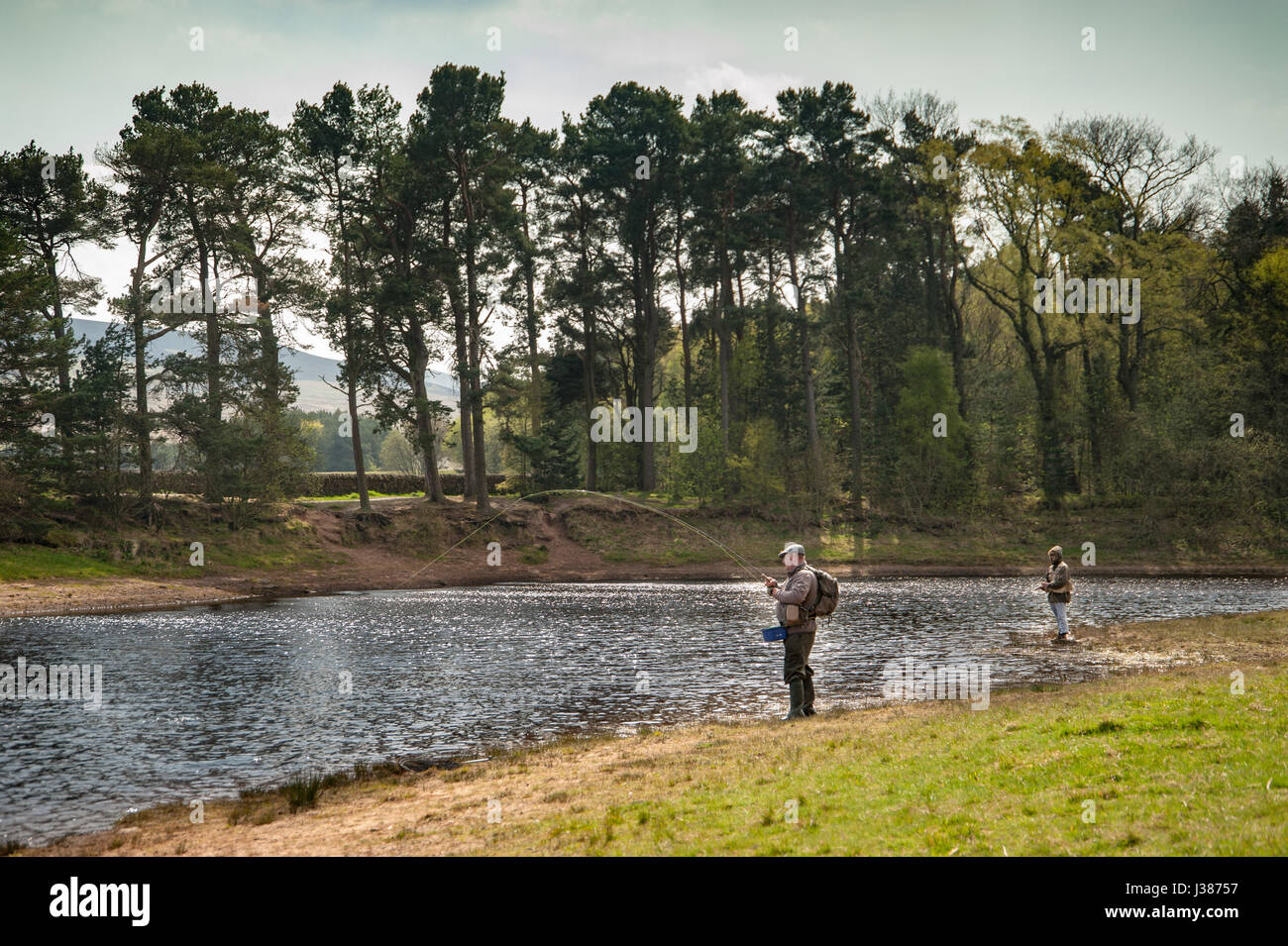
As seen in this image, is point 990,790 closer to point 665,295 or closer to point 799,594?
point 799,594

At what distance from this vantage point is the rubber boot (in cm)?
1540

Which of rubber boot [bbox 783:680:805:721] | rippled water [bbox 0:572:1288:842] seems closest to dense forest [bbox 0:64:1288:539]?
Answer: rippled water [bbox 0:572:1288:842]

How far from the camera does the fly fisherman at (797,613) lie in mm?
14320

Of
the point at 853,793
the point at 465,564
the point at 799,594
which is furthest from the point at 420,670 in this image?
the point at 465,564

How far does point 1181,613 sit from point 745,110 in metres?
45.2

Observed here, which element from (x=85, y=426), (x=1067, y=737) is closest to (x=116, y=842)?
(x=1067, y=737)

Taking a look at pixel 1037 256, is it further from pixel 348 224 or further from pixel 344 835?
pixel 344 835

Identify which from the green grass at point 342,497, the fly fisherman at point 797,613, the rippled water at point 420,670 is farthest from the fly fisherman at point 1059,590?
the green grass at point 342,497

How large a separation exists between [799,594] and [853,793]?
5101mm

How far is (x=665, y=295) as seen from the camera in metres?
71.2

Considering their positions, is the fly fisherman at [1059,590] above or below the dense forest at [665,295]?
below

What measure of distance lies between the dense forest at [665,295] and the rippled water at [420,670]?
16.6 metres

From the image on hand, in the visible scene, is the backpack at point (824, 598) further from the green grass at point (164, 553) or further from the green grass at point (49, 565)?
the green grass at point (49, 565)

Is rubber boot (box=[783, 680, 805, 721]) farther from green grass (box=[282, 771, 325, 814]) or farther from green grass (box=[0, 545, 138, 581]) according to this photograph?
green grass (box=[0, 545, 138, 581])
